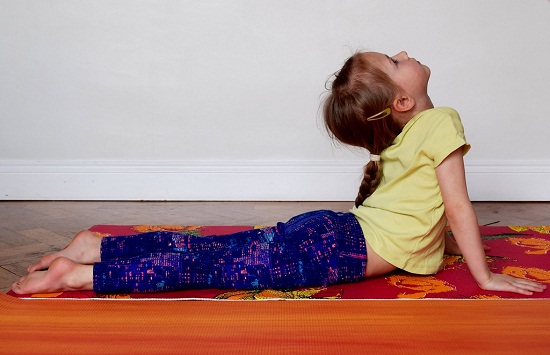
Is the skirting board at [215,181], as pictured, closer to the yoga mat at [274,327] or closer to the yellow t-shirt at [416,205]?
the yellow t-shirt at [416,205]

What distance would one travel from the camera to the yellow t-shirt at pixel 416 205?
142 cm

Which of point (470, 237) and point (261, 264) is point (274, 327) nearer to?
point (261, 264)

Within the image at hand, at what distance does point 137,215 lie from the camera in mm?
2518

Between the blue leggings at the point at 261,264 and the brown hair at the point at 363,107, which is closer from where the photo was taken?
the blue leggings at the point at 261,264

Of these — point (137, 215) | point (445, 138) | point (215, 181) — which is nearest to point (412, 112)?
point (445, 138)

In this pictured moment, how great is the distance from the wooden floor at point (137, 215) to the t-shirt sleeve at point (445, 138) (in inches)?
39.0

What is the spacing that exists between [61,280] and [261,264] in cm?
43

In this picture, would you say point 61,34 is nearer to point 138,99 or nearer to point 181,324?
point 138,99

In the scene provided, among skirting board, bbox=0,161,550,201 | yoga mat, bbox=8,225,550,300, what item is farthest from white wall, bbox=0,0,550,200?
yoga mat, bbox=8,225,550,300

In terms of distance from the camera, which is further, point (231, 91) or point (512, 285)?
point (231, 91)

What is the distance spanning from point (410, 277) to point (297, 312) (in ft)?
→ 1.19

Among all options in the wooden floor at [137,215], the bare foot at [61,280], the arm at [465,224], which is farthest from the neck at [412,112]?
the wooden floor at [137,215]

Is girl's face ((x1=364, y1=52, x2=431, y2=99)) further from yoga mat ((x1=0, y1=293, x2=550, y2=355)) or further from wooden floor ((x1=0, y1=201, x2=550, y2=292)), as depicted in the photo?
wooden floor ((x1=0, y1=201, x2=550, y2=292))

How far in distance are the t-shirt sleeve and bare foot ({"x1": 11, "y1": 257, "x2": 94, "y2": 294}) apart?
2.56ft
